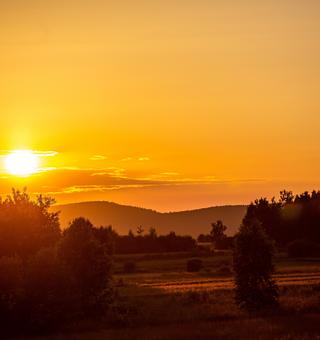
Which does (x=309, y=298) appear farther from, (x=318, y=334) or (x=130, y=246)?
(x=130, y=246)

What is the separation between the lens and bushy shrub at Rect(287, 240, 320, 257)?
11912 centimetres

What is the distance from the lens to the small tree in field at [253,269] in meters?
46.0

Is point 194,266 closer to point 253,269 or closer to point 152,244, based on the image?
point 253,269

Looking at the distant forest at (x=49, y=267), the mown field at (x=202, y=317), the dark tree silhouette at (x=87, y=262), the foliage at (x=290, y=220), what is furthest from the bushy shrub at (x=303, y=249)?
the dark tree silhouette at (x=87, y=262)

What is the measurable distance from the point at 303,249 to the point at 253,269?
245ft

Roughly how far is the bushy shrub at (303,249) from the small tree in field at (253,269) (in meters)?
72.5

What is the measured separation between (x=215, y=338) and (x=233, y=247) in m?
19.4

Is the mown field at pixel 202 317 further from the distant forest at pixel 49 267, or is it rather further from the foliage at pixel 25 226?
the foliage at pixel 25 226

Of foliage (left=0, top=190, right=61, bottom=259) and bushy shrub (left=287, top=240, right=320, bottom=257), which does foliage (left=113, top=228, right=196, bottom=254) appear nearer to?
bushy shrub (left=287, top=240, right=320, bottom=257)

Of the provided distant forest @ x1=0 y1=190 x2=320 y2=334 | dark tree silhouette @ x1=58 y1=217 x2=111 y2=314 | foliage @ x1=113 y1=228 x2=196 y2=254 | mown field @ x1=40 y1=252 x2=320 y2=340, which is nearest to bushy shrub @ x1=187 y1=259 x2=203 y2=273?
mown field @ x1=40 y1=252 x2=320 y2=340

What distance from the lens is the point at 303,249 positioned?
119312 mm

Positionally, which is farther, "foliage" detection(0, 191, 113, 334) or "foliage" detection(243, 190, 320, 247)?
"foliage" detection(243, 190, 320, 247)

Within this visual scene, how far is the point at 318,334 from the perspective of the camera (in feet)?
99.6

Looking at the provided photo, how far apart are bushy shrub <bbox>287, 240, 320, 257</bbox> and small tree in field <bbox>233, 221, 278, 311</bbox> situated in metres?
72.5
